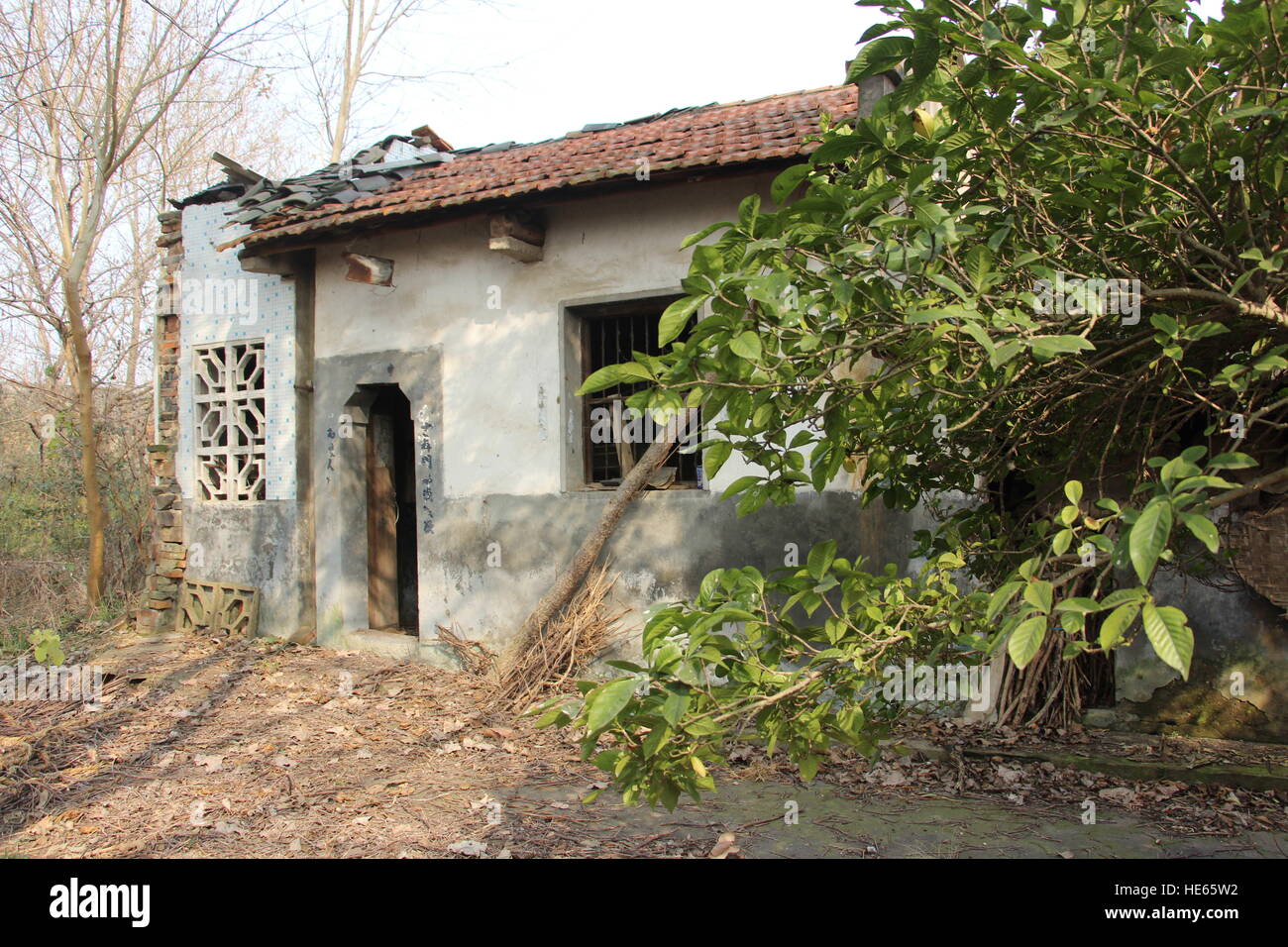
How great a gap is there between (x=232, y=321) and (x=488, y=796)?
603 cm

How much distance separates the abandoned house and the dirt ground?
109cm

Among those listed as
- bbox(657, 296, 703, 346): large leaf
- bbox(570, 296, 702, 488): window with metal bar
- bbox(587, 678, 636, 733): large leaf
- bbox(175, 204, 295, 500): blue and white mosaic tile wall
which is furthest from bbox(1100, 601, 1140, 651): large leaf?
bbox(175, 204, 295, 500): blue and white mosaic tile wall

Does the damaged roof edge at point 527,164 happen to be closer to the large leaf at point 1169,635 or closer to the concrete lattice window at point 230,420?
the concrete lattice window at point 230,420

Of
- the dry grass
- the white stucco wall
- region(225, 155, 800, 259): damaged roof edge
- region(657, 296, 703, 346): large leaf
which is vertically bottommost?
the dry grass

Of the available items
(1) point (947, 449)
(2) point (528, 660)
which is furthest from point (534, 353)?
(1) point (947, 449)

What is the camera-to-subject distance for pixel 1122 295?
236 cm

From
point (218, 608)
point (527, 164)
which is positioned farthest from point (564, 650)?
point (527, 164)

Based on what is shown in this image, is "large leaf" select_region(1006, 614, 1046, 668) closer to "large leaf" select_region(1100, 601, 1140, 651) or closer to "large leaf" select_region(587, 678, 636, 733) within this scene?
"large leaf" select_region(1100, 601, 1140, 651)

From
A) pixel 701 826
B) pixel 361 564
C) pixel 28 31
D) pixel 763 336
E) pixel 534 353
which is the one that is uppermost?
pixel 28 31

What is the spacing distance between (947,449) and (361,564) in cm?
655

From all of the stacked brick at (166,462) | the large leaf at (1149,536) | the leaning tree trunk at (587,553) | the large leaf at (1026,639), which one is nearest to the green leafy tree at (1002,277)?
the large leaf at (1026,639)

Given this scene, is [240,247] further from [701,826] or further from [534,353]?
[701,826]

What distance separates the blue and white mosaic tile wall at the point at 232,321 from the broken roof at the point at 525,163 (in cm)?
58

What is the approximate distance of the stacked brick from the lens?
9383 millimetres
